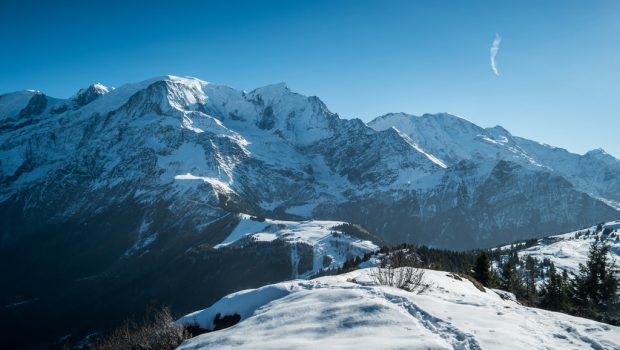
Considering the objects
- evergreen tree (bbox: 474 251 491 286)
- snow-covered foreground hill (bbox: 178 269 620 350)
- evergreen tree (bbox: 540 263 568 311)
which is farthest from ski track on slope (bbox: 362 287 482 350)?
evergreen tree (bbox: 474 251 491 286)

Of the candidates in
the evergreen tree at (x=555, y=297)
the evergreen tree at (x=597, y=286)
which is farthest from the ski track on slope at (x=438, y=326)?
the evergreen tree at (x=597, y=286)

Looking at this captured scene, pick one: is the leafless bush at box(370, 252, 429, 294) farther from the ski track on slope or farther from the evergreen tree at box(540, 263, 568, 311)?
the evergreen tree at box(540, 263, 568, 311)

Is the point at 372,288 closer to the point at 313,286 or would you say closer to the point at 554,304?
the point at 313,286

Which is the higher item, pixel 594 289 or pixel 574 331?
pixel 574 331

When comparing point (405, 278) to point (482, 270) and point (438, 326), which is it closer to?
point (438, 326)

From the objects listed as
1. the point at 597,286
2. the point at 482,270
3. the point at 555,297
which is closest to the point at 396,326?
the point at 482,270

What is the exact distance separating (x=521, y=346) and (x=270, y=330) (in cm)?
920

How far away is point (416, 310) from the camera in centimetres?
1867

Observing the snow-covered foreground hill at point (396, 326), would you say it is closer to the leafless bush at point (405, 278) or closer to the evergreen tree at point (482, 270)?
the leafless bush at point (405, 278)

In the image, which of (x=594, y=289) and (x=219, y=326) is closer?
(x=219, y=326)

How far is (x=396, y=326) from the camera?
55.2ft

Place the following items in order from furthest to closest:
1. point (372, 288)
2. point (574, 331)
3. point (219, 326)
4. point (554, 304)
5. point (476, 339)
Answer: point (554, 304), point (219, 326), point (372, 288), point (574, 331), point (476, 339)

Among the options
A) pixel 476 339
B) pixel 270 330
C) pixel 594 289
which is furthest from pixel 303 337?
pixel 594 289

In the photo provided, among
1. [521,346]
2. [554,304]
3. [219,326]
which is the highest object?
[521,346]
